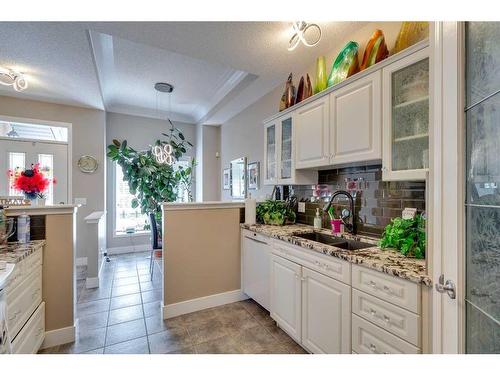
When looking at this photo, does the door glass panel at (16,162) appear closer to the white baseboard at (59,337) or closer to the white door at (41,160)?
the white door at (41,160)

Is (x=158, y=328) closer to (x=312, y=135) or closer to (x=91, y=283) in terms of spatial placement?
(x=91, y=283)

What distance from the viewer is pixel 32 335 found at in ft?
5.44

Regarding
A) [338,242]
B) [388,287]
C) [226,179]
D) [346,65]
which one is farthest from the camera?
[226,179]

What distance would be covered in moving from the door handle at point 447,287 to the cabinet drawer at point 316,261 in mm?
532

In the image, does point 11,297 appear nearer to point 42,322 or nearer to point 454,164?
point 42,322

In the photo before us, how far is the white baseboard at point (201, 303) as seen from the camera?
93.8 inches

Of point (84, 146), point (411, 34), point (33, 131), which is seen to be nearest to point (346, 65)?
point (411, 34)

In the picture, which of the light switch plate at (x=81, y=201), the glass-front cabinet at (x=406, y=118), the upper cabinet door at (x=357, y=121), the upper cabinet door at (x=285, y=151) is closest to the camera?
the glass-front cabinet at (x=406, y=118)

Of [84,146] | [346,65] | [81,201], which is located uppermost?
[346,65]

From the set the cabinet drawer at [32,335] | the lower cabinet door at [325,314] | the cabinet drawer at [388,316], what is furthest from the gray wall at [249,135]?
the cabinet drawer at [32,335]

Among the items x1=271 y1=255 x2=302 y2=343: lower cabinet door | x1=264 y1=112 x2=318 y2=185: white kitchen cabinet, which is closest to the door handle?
x1=271 y1=255 x2=302 y2=343: lower cabinet door

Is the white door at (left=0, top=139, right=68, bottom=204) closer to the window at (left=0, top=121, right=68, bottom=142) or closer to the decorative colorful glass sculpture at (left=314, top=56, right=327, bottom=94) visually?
the window at (left=0, top=121, right=68, bottom=142)

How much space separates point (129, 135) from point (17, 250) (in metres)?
3.82

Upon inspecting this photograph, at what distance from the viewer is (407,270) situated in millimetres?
1141
